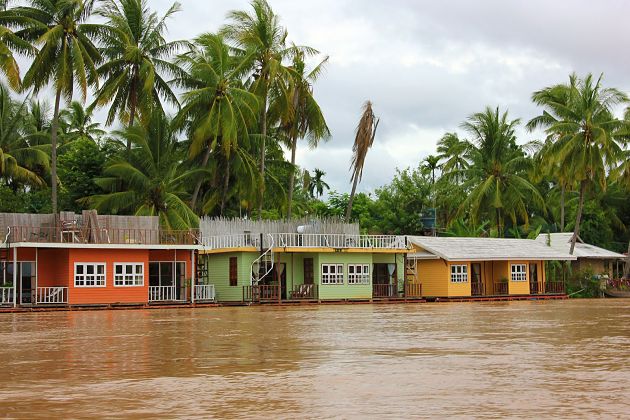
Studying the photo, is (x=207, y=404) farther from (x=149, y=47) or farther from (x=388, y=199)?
(x=388, y=199)

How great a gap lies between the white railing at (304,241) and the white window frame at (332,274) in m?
1.13

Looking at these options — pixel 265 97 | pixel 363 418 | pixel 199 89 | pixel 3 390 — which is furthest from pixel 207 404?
pixel 265 97

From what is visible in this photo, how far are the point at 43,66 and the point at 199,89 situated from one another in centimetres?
769

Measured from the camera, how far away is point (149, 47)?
134ft

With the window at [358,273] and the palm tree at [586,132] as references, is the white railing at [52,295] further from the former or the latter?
the palm tree at [586,132]

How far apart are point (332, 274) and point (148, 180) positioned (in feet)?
31.1

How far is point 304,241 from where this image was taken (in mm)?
37875

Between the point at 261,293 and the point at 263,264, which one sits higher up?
the point at 263,264

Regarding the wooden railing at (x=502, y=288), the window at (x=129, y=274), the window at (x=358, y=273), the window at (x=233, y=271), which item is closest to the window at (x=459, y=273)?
the wooden railing at (x=502, y=288)

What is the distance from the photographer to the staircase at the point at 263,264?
36.8 meters

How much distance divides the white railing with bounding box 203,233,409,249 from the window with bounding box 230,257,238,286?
0.74 m

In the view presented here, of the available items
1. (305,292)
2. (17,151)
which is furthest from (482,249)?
(17,151)

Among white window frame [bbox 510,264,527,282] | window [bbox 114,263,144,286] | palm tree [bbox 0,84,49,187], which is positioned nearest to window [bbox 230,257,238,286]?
window [bbox 114,263,144,286]

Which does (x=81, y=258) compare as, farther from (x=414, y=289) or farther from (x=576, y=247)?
(x=576, y=247)
